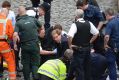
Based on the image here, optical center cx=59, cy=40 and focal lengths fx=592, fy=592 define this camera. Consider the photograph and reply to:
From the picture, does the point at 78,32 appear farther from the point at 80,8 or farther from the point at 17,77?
the point at 17,77

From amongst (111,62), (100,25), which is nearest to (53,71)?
(111,62)

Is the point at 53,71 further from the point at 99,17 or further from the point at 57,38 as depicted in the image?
the point at 99,17

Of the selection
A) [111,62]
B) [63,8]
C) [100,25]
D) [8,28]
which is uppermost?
[8,28]

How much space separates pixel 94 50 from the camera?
46.3 ft

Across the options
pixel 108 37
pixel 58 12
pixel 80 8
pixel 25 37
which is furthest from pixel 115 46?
pixel 58 12

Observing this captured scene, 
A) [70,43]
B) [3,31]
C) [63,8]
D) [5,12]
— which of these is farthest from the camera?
[63,8]

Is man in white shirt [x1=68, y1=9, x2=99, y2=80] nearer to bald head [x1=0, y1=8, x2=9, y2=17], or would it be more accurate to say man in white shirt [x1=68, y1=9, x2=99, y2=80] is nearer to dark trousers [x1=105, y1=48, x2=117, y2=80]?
dark trousers [x1=105, y1=48, x2=117, y2=80]

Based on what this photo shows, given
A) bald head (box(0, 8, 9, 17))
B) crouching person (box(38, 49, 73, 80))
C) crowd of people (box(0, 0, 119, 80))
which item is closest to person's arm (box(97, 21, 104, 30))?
crowd of people (box(0, 0, 119, 80))

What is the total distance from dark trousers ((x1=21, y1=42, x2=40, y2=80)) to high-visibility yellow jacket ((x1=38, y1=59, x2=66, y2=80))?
6.28 ft

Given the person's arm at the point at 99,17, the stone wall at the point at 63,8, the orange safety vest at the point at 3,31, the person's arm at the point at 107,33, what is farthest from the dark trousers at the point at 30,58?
the stone wall at the point at 63,8

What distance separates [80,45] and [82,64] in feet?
1.39

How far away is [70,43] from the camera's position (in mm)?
13070

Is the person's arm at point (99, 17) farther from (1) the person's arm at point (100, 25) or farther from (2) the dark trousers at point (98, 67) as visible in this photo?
(2) the dark trousers at point (98, 67)

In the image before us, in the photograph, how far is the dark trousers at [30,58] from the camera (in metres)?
13.9
